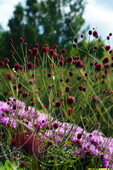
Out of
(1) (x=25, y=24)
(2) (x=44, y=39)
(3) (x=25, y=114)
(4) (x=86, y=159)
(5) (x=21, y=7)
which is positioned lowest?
(4) (x=86, y=159)

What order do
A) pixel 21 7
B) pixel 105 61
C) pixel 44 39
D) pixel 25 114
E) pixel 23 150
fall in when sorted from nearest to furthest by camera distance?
pixel 105 61, pixel 23 150, pixel 25 114, pixel 44 39, pixel 21 7

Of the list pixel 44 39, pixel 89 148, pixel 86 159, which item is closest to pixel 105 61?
pixel 89 148

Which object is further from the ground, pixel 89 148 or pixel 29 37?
pixel 29 37

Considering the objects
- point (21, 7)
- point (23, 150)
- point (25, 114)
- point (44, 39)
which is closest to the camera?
point (23, 150)

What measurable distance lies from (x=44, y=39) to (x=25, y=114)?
22.1 metres

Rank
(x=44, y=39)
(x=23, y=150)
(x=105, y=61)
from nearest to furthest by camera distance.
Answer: (x=105, y=61), (x=23, y=150), (x=44, y=39)

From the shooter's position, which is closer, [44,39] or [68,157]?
[68,157]

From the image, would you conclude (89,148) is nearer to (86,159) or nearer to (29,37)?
(86,159)

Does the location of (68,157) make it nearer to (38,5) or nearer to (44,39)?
(44,39)

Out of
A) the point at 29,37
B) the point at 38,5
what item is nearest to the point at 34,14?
the point at 38,5

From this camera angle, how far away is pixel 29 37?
25.4 metres

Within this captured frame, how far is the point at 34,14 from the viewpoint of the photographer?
26875 mm

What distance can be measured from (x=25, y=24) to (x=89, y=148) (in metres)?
24.1

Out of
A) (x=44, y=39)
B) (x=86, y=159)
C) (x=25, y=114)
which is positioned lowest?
(x=86, y=159)
